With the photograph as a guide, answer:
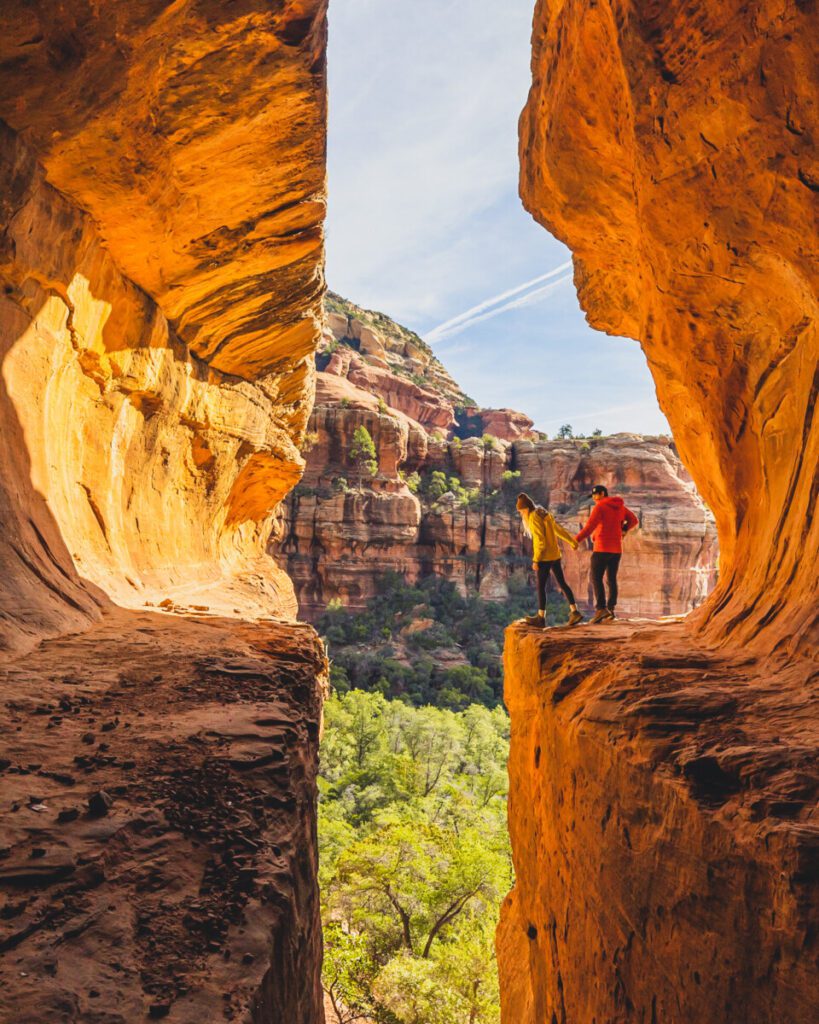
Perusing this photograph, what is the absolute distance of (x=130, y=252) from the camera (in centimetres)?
731

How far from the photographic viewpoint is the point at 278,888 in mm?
2373

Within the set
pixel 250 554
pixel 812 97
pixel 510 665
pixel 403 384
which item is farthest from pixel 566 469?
pixel 812 97

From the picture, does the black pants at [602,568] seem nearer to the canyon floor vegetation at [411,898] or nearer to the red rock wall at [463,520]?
the canyon floor vegetation at [411,898]

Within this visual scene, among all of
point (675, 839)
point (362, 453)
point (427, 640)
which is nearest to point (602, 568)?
point (675, 839)

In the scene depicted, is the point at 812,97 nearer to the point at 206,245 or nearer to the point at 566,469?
the point at 206,245

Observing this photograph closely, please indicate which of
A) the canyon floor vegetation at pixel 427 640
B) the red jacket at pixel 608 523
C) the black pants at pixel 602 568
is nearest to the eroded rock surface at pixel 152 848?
the black pants at pixel 602 568

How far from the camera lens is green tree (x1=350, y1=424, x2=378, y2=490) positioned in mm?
42000

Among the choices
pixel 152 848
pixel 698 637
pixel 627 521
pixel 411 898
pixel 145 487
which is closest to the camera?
pixel 152 848

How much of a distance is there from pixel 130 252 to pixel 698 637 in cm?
850

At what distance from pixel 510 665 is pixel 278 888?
559cm

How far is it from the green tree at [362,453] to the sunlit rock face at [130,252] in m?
31.1

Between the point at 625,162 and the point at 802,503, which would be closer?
the point at 802,503

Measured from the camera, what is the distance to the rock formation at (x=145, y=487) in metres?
2.05

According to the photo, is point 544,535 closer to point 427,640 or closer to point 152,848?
point 152,848
